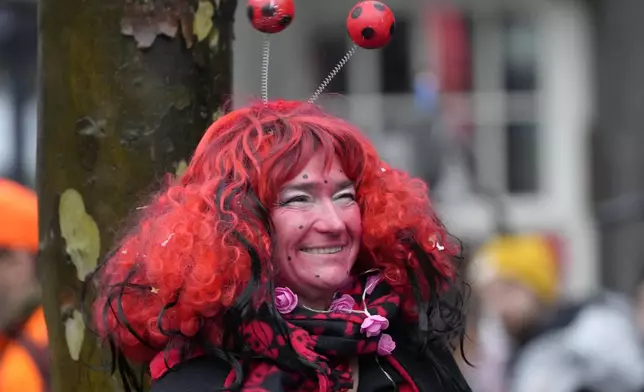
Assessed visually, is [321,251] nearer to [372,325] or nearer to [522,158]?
[372,325]

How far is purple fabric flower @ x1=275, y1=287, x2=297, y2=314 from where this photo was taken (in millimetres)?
2475

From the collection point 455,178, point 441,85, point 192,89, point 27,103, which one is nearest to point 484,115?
point 441,85

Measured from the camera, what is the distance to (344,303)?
2582mm

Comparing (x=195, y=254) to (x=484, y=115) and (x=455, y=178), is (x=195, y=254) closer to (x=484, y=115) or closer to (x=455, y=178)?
(x=455, y=178)

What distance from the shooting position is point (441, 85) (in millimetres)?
12656

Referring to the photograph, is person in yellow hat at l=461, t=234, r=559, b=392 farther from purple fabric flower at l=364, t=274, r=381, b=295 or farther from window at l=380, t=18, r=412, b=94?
window at l=380, t=18, r=412, b=94

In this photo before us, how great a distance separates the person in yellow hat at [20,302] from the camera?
3797mm

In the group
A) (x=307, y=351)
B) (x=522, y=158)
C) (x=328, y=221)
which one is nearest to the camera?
(x=307, y=351)

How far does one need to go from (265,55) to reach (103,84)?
0.36 m

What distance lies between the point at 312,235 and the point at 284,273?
0.32 ft

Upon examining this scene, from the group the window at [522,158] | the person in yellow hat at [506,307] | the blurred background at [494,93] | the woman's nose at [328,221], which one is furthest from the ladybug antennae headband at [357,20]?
the window at [522,158]

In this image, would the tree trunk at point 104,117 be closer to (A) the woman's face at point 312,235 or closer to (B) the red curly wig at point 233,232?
(B) the red curly wig at point 233,232

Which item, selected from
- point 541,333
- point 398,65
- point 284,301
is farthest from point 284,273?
point 398,65

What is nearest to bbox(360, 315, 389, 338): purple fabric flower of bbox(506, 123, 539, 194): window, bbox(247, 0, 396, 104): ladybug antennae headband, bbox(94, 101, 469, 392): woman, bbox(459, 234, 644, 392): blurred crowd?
bbox(94, 101, 469, 392): woman
